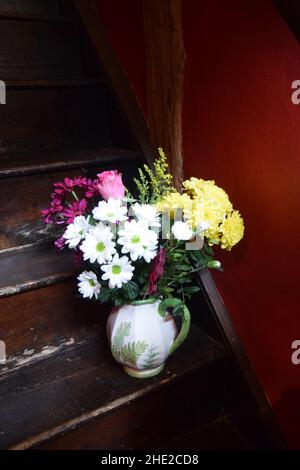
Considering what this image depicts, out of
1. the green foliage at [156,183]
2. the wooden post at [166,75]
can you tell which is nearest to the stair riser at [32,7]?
the wooden post at [166,75]

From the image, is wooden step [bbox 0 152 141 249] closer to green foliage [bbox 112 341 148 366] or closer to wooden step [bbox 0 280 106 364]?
wooden step [bbox 0 280 106 364]

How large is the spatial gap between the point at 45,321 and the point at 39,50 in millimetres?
919

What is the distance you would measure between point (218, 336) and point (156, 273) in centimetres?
37

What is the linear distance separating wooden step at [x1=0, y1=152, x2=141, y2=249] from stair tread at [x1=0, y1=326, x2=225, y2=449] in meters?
0.35

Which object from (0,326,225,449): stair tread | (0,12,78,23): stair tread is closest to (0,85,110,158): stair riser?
(0,12,78,23): stair tread

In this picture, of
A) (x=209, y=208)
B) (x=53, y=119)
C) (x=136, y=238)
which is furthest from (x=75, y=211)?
(x=53, y=119)

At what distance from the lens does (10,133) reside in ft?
3.94

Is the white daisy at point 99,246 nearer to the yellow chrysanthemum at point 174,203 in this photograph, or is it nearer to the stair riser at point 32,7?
the yellow chrysanthemum at point 174,203

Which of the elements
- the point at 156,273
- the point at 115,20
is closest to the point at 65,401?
the point at 156,273

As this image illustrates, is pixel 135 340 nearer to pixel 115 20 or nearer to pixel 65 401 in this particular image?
pixel 65 401

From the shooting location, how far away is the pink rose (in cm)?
81

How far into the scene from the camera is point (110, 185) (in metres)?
0.82

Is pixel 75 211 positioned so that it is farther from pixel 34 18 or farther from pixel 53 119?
pixel 34 18
